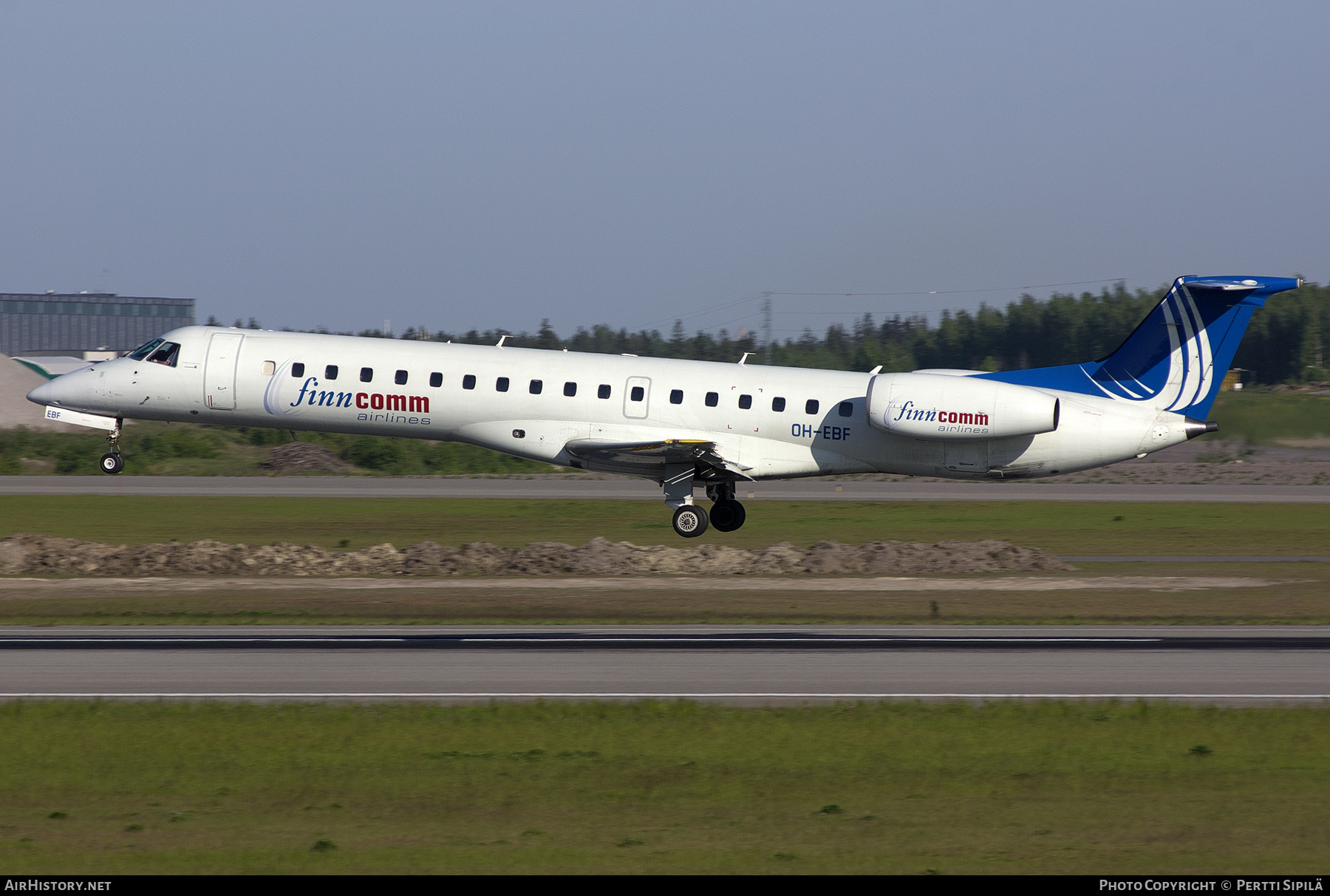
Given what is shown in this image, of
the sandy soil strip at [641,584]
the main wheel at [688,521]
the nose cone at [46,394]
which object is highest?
the nose cone at [46,394]

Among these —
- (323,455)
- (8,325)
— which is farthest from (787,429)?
(8,325)

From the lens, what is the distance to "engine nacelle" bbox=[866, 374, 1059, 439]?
29.2 meters

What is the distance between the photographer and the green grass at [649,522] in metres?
37.5

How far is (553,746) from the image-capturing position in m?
13.8

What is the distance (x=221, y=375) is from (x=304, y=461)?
32.0 metres

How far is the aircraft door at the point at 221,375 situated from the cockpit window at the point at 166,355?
87 cm

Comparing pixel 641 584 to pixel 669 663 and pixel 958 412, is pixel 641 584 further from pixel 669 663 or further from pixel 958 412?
pixel 669 663

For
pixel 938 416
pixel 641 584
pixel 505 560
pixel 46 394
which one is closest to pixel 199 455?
pixel 46 394

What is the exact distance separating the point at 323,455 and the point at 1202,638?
156ft

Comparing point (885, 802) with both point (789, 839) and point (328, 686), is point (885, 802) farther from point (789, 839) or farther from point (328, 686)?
point (328, 686)

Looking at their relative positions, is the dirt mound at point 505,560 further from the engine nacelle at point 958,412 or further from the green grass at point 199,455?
the green grass at point 199,455

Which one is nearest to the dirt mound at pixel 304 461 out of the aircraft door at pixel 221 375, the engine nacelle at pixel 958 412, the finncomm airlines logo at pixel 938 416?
the aircraft door at pixel 221 375

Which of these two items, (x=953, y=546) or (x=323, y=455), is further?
(x=323, y=455)

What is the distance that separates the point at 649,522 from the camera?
40781 mm
